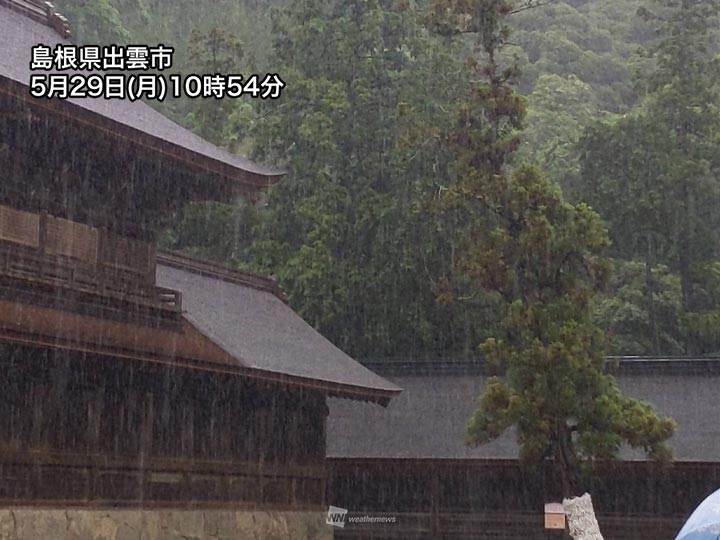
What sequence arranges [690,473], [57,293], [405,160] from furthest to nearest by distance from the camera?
1. [405,160]
2. [690,473]
3. [57,293]

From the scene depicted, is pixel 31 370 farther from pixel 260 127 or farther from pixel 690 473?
pixel 260 127

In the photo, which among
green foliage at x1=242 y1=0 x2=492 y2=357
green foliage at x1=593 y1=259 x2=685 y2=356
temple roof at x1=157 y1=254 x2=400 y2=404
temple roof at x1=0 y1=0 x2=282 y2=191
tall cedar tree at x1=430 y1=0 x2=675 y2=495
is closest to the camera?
temple roof at x1=0 y1=0 x2=282 y2=191

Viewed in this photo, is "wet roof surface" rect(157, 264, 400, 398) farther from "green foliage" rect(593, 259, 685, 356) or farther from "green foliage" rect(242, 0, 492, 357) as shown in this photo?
"green foliage" rect(593, 259, 685, 356)

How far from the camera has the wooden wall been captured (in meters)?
10.4

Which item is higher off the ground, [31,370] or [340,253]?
[340,253]

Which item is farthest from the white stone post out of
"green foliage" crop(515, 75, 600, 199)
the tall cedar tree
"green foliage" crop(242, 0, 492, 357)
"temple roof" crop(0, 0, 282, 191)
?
"green foliage" crop(515, 75, 600, 199)

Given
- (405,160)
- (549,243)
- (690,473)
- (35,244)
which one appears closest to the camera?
(35,244)

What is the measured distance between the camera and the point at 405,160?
80.0 ft

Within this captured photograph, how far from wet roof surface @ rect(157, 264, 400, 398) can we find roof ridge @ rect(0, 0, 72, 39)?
3.50m

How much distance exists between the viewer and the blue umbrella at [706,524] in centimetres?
358

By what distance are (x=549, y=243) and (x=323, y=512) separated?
533 centimetres

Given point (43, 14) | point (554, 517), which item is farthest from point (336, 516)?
point (43, 14)

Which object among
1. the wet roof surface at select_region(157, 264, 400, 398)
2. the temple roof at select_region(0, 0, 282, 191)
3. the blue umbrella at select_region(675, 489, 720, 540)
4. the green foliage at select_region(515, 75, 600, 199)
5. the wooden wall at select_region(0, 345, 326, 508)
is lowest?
the blue umbrella at select_region(675, 489, 720, 540)

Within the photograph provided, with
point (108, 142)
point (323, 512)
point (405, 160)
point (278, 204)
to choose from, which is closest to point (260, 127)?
point (278, 204)
